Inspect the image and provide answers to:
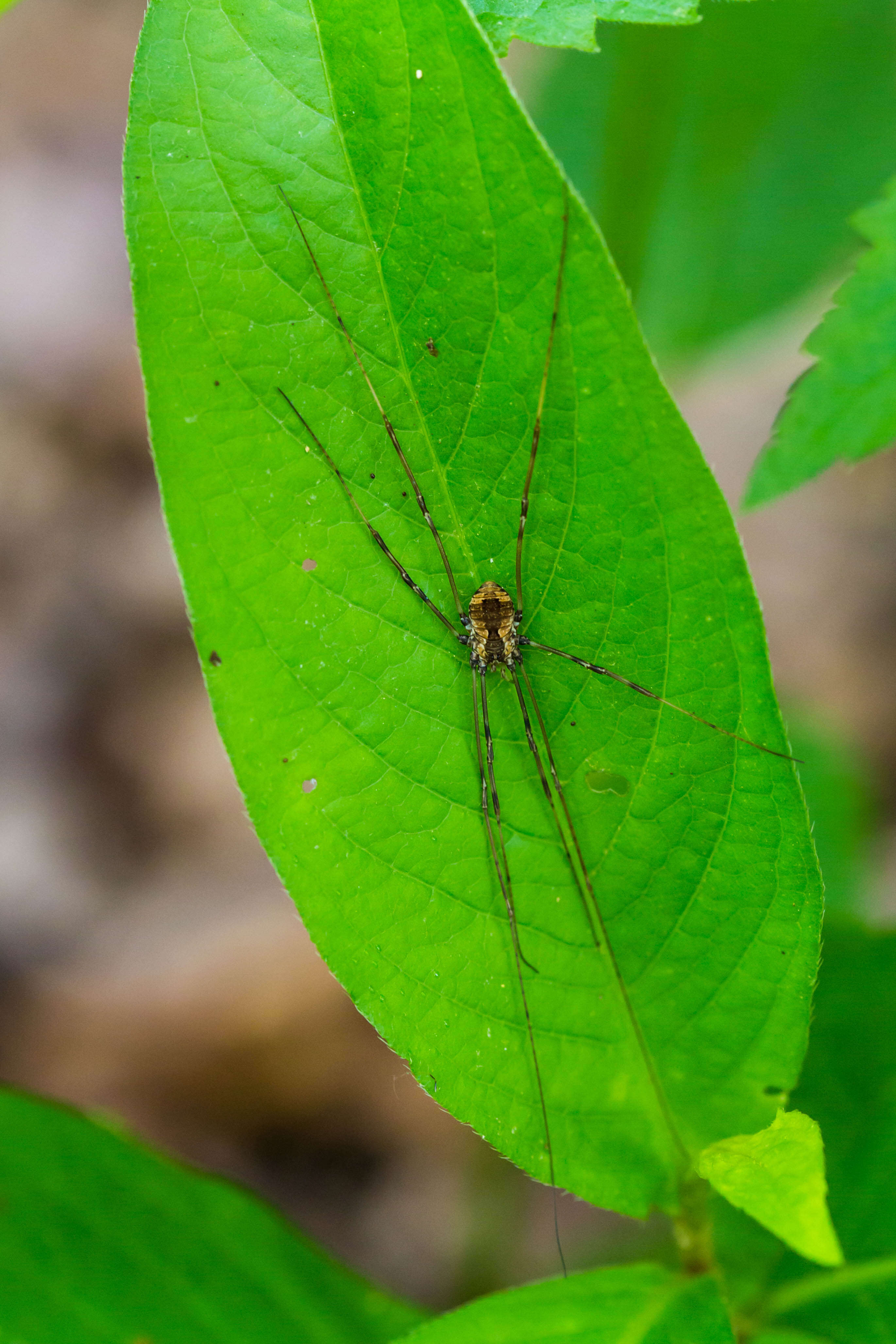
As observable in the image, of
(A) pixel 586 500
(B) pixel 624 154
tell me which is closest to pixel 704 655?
(A) pixel 586 500

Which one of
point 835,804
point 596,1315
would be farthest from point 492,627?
point 835,804

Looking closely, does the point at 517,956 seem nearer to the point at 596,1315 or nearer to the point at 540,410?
the point at 596,1315

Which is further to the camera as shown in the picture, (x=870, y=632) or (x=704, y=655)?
(x=870, y=632)

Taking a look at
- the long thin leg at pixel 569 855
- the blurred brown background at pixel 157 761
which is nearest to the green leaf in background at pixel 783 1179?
the long thin leg at pixel 569 855

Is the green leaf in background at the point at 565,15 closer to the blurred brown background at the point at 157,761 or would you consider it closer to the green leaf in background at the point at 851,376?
the green leaf in background at the point at 851,376

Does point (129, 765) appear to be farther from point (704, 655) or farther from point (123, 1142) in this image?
point (704, 655)

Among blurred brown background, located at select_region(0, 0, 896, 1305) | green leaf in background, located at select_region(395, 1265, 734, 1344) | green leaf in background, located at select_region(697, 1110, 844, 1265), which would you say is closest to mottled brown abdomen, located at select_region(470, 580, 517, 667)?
green leaf in background, located at select_region(697, 1110, 844, 1265)

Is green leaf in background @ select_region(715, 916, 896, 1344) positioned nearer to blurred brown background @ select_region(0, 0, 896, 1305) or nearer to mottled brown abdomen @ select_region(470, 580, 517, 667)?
mottled brown abdomen @ select_region(470, 580, 517, 667)
